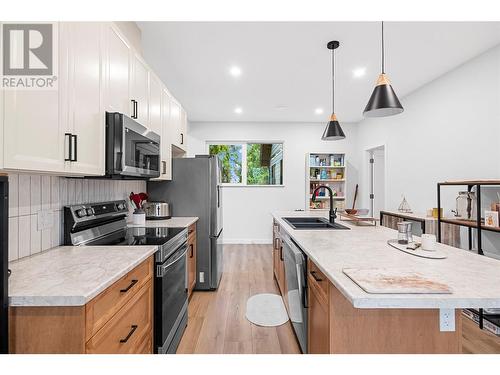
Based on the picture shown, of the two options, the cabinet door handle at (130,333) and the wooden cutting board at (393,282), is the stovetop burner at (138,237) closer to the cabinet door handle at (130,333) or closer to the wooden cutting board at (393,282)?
the cabinet door handle at (130,333)

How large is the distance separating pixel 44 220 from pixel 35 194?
169mm

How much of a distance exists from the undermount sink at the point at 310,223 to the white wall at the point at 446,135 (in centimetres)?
183

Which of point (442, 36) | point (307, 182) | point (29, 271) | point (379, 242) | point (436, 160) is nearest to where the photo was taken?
point (29, 271)

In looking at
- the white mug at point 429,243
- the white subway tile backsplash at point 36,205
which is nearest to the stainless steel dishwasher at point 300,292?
the white mug at point 429,243

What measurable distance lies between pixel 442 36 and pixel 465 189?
1.79 meters

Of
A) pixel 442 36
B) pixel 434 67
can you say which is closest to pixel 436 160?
pixel 434 67

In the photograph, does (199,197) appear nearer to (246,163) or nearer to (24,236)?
(24,236)

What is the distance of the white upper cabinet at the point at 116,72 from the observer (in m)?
1.71

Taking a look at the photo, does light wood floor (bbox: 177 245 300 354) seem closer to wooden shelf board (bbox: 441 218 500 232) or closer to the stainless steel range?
the stainless steel range

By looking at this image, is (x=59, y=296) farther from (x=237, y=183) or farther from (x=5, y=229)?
(x=237, y=183)

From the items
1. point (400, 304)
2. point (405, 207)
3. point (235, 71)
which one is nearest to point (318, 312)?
A: point (400, 304)

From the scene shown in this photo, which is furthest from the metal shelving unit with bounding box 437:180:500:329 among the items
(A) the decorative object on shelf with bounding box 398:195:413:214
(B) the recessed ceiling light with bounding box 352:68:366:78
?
(B) the recessed ceiling light with bounding box 352:68:366:78

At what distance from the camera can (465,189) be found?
3246 millimetres

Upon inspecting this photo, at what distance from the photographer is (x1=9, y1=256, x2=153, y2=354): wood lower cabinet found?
994 millimetres
